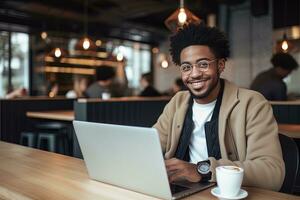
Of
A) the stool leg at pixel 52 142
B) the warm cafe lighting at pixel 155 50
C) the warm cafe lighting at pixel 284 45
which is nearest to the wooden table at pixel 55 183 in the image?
the stool leg at pixel 52 142

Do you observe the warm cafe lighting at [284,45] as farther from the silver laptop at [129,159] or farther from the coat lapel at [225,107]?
the silver laptop at [129,159]

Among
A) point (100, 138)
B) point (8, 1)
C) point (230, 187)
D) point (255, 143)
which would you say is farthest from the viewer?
point (8, 1)

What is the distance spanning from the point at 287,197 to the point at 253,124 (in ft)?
1.29

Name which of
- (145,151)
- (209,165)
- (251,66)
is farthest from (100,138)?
(251,66)

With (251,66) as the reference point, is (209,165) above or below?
below

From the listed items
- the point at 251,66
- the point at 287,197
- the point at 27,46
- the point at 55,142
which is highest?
the point at 27,46

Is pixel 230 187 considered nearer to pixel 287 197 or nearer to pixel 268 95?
pixel 287 197

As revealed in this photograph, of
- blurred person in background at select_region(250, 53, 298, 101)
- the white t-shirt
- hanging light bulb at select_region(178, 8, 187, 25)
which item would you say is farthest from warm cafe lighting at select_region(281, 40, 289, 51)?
the white t-shirt

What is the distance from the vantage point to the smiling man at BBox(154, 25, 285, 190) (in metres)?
1.20

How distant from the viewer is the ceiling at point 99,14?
6992mm

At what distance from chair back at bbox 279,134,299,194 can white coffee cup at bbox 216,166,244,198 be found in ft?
1.51

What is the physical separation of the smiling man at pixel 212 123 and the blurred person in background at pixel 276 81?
2.45 metres

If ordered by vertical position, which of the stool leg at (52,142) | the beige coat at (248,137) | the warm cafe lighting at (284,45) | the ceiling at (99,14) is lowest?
the stool leg at (52,142)

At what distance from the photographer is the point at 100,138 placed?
109 cm
